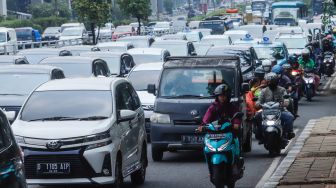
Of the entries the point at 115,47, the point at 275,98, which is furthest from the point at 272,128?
the point at 115,47

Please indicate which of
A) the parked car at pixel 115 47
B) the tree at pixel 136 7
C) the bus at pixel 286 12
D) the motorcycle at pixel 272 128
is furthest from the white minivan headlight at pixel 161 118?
the bus at pixel 286 12

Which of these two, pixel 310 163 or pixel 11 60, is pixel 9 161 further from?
pixel 11 60

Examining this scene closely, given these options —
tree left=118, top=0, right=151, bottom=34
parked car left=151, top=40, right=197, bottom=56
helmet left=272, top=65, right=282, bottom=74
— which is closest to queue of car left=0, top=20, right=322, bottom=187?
helmet left=272, top=65, right=282, bottom=74

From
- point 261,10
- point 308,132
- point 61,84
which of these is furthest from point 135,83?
point 261,10

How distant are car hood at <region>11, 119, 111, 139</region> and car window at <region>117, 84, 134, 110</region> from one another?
91 centimetres

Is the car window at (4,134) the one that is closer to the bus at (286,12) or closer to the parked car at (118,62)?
the parked car at (118,62)

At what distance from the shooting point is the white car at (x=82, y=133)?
13.2 metres

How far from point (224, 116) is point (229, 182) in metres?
0.85

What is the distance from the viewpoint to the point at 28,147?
1330cm

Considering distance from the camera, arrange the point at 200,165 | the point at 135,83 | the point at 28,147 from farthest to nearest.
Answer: the point at 135,83 < the point at 200,165 < the point at 28,147

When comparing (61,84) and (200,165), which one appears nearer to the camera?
(61,84)

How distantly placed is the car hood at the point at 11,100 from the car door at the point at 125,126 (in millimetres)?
5059

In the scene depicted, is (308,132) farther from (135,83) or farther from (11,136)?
(11,136)

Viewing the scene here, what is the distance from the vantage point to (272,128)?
18406 millimetres
